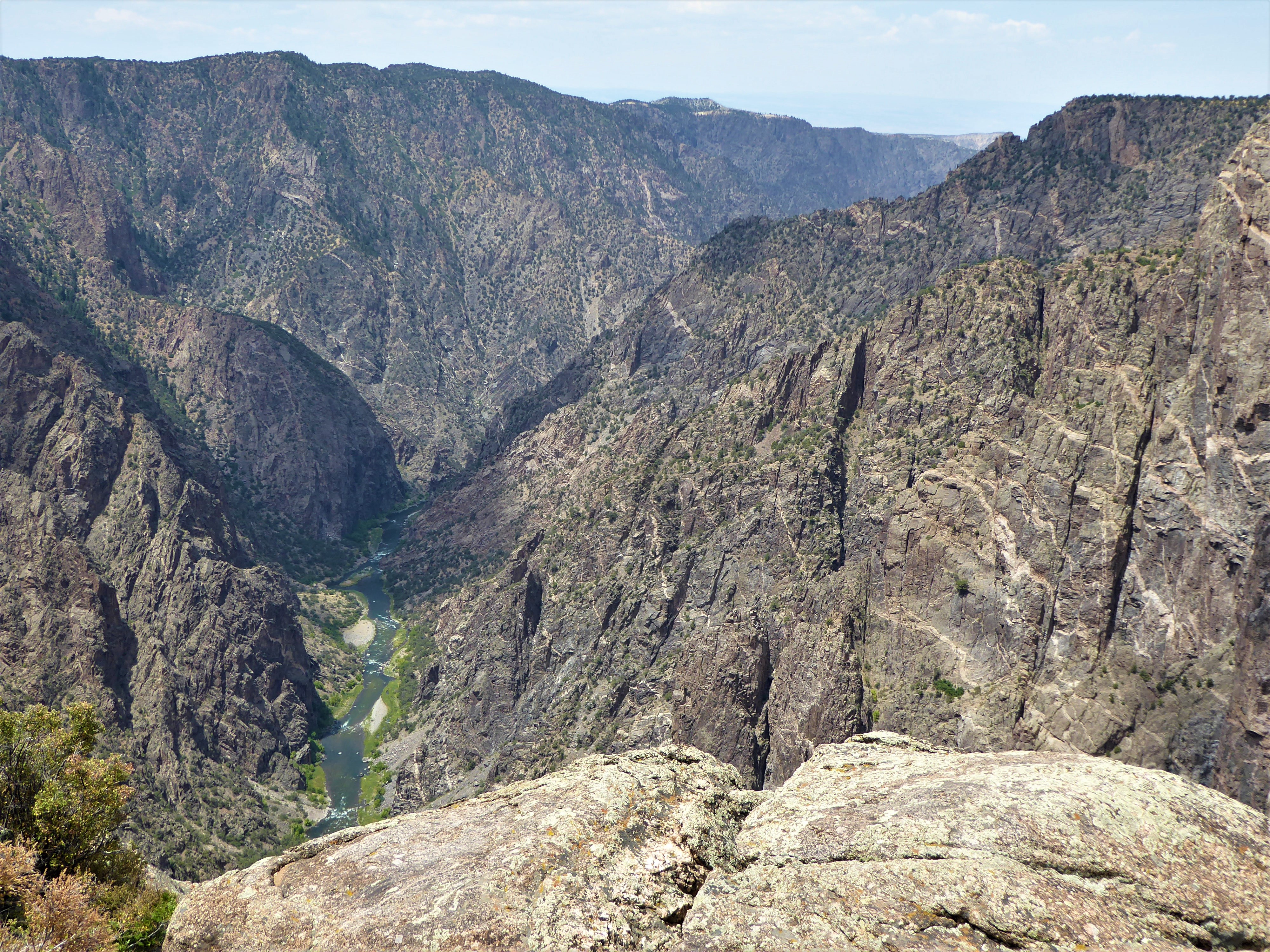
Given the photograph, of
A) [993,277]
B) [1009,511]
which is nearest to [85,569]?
[1009,511]

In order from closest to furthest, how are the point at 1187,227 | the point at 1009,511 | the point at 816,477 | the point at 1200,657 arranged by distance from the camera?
the point at 1200,657 → the point at 1009,511 → the point at 816,477 → the point at 1187,227

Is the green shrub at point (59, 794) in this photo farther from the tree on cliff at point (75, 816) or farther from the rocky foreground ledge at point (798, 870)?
the rocky foreground ledge at point (798, 870)

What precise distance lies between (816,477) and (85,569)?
12750cm

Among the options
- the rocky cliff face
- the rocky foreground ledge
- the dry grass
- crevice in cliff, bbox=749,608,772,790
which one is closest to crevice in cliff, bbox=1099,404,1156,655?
crevice in cliff, bbox=749,608,772,790

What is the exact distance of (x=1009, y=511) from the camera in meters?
101

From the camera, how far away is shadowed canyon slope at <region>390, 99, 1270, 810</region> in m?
80.1

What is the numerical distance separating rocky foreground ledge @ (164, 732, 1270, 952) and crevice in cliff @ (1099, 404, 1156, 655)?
68.7 meters

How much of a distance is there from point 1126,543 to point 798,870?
78528 millimetres

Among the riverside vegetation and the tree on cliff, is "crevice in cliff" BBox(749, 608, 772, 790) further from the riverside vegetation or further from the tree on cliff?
the tree on cliff

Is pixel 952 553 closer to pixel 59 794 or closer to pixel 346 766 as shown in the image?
pixel 59 794

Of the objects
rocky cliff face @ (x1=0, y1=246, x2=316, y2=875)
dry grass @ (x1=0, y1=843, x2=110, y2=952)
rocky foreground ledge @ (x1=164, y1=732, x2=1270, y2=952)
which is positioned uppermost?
rocky foreground ledge @ (x1=164, y1=732, x2=1270, y2=952)

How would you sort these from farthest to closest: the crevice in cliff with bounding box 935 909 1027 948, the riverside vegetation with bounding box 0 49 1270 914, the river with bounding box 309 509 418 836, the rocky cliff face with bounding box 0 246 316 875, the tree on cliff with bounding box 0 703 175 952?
the river with bounding box 309 509 418 836 → the rocky cliff face with bounding box 0 246 316 875 → the riverside vegetation with bounding box 0 49 1270 914 → the tree on cliff with bounding box 0 703 175 952 → the crevice in cliff with bounding box 935 909 1027 948

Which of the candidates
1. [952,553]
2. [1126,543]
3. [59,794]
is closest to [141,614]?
[59,794]

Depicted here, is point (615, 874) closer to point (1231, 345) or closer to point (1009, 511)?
point (1231, 345)
